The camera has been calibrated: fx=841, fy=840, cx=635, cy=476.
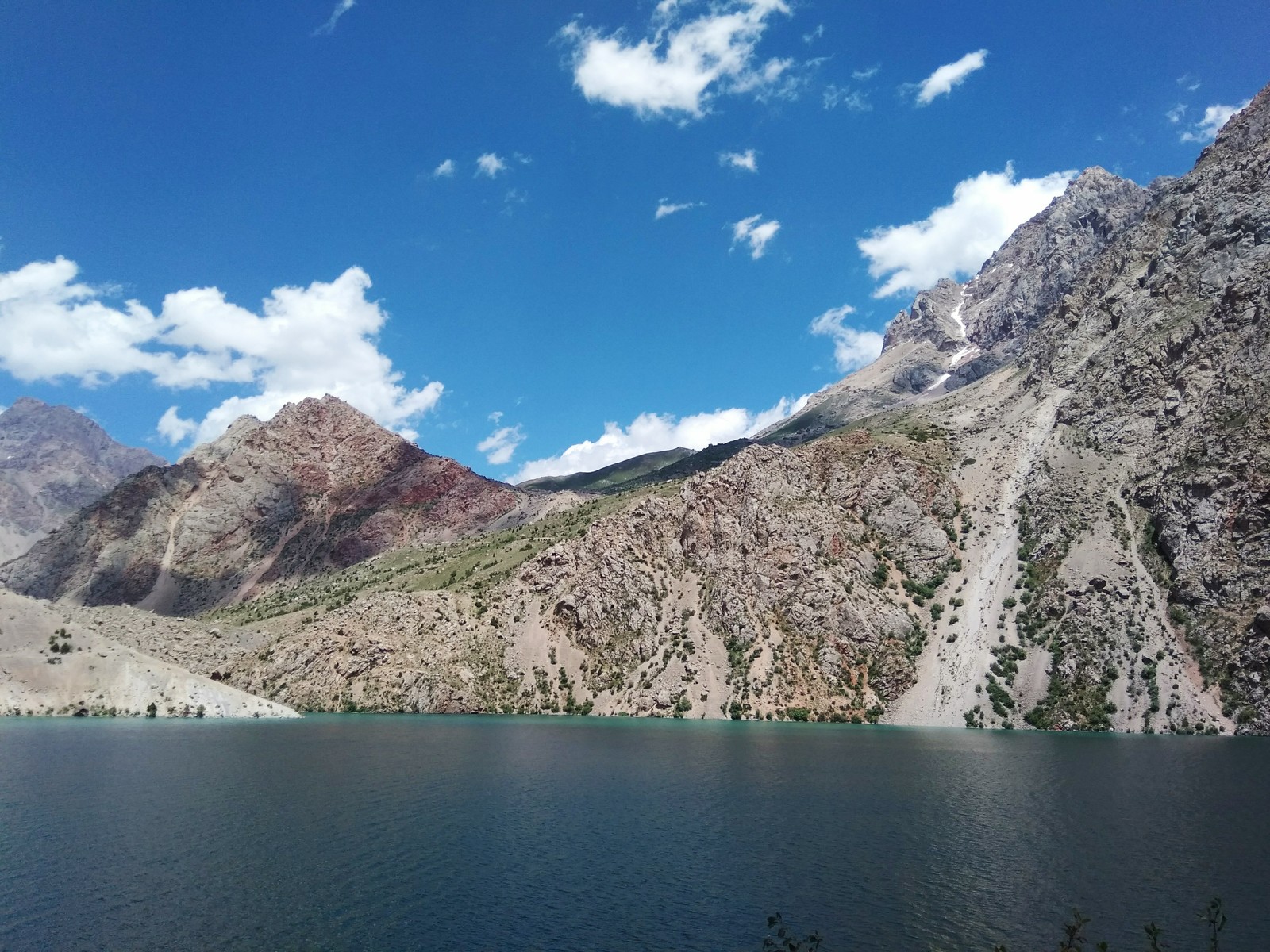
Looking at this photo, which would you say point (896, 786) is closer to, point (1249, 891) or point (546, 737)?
point (1249, 891)

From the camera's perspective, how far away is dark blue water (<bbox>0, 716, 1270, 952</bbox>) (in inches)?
1215

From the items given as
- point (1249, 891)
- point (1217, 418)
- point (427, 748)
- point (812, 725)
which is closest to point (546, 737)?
point (427, 748)

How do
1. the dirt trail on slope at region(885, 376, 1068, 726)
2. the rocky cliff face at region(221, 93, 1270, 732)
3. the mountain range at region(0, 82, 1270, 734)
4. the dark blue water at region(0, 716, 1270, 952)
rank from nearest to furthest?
the dark blue water at region(0, 716, 1270, 952), the rocky cliff face at region(221, 93, 1270, 732), the mountain range at region(0, 82, 1270, 734), the dirt trail on slope at region(885, 376, 1068, 726)

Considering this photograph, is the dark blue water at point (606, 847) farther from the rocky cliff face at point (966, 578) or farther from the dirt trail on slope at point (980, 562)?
the dirt trail on slope at point (980, 562)

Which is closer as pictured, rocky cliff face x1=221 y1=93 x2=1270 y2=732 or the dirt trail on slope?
rocky cliff face x1=221 y1=93 x2=1270 y2=732

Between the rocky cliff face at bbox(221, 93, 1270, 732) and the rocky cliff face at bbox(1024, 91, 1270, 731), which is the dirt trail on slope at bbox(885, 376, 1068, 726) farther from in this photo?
the rocky cliff face at bbox(1024, 91, 1270, 731)

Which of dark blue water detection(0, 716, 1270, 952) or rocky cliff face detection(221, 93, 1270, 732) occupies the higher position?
rocky cliff face detection(221, 93, 1270, 732)

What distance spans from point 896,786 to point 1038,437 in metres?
114

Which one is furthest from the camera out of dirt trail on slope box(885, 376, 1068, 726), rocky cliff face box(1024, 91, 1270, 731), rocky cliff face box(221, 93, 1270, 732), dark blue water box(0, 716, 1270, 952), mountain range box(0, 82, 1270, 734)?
dirt trail on slope box(885, 376, 1068, 726)

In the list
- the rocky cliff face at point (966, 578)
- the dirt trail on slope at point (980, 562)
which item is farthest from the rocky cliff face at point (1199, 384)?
the dirt trail on slope at point (980, 562)

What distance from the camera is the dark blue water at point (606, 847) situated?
30.9 m

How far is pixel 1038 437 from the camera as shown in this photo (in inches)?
6053

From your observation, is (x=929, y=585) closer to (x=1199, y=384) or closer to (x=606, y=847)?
(x=1199, y=384)

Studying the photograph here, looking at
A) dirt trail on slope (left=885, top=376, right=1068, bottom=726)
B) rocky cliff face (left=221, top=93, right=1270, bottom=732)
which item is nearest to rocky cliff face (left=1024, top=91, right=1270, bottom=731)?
rocky cliff face (left=221, top=93, right=1270, bottom=732)
